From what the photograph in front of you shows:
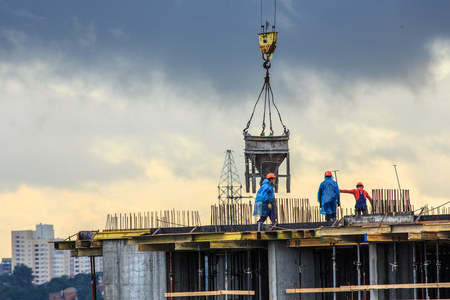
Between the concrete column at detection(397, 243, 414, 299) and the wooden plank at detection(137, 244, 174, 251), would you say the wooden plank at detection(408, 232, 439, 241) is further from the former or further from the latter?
the wooden plank at detection(137, 244, 174, 251)

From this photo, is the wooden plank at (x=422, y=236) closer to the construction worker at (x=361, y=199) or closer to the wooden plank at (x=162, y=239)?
the construction worker at (x=361, y=199)

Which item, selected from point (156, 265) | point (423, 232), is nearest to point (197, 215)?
point (156, 265)

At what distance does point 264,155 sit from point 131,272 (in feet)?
23.5

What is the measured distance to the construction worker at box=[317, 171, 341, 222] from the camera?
32.2m

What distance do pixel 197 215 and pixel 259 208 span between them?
4.29 metres

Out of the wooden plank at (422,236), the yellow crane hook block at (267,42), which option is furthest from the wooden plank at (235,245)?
the yellow crane hook block at (267,42)

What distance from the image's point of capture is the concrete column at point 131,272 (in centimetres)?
3456

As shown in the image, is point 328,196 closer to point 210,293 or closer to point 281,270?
point 281,270

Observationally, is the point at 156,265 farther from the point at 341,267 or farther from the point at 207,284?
the point at 341,267

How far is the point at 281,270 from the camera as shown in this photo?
105 feet

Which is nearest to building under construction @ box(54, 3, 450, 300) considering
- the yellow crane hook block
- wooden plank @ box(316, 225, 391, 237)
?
wooden plank @ box(316, 225, 391, 237)

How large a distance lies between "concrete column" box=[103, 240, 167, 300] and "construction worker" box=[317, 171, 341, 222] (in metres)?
5.63

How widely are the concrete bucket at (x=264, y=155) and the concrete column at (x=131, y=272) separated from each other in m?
5.84

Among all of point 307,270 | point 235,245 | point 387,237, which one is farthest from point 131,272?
point 387,237
